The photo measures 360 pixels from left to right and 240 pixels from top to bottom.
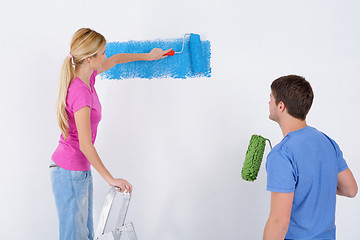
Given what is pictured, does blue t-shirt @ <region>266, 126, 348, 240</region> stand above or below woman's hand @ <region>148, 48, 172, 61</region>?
below

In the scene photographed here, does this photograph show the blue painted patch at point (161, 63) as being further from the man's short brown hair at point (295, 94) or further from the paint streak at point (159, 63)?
the man's short brown hair at point (295, 94)

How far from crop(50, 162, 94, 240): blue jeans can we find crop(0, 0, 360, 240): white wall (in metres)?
0.45

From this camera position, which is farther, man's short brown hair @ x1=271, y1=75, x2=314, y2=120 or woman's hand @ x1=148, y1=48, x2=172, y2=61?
woman's hand @ x1=148, y1=48, x2=172, y2=61

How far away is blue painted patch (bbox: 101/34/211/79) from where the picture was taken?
1.69 meters

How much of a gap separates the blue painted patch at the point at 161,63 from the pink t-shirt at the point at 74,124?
0.43 meters

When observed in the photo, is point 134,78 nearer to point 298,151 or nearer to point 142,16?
point 142,16

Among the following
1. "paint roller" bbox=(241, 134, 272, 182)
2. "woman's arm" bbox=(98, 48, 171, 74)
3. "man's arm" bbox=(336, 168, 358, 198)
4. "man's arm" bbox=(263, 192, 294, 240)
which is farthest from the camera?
"woman's arm" bbox=(98, 48, 171, 74)

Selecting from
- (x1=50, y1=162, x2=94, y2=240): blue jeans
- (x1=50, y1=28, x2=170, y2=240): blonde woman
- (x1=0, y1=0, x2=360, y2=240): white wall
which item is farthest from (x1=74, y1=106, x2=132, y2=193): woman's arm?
(x1=0, y1=0, x2=360, y2=240): white wall

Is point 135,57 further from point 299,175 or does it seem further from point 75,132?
point 299,175

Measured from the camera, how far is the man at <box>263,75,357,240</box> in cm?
100

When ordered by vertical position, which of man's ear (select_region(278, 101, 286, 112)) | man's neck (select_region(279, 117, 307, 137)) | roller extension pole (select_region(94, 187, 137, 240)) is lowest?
roller extension pole (select_region(94, 187, 137, 240))

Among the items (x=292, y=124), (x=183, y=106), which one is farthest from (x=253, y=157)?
(x=183, y=106)

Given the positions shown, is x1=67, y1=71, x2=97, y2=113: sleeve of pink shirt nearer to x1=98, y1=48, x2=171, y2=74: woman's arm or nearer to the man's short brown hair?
x1=98, y1=48, x2=171, y2=74: woman's arm

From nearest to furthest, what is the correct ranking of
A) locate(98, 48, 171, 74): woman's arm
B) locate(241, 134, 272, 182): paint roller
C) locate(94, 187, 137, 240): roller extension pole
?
locate(94, 187, 137, 240): roller extension pole → locate(241, 134, 272, 182): paint roller → locate(98, 48, 171, 74): woman's arm
